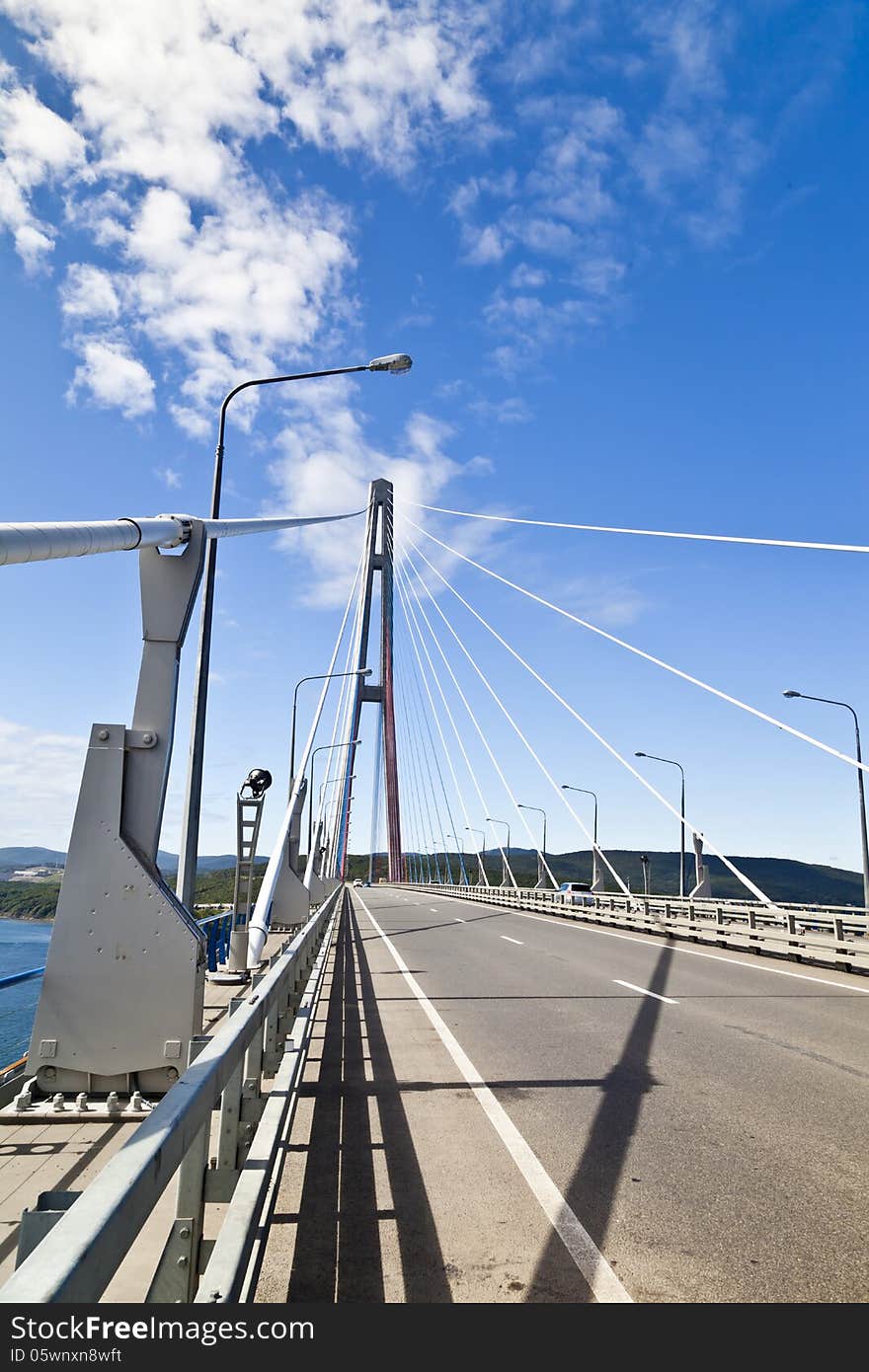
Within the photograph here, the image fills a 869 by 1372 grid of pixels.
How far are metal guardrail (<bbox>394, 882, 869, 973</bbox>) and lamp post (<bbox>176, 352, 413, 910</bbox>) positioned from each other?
1193cm

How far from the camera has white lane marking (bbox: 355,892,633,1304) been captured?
3.96 m

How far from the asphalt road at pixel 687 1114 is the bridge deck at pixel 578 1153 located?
0.07 feet

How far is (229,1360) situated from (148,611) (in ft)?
19.5

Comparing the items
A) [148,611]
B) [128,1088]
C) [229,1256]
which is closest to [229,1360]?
[229,1256]

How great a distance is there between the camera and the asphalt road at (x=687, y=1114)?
4242 millimetres

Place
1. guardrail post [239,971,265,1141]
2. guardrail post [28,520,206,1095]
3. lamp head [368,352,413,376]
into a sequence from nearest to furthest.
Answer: guardrail post [239,971,265,1141] < guardrail post [28,520,206,1095] < lamp head [368,352,413,376]

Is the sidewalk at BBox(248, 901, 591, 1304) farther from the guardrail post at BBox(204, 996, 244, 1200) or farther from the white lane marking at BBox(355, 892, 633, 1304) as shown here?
the guardrail post at BBox(204, 996, 244, 1200)

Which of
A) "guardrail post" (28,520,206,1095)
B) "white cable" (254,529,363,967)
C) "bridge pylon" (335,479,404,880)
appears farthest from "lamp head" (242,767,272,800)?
"bridge pylon" (335,479,404,880)

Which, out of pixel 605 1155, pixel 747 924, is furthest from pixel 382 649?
pixel 605 1155

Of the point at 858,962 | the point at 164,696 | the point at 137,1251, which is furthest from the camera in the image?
the point at 858,962

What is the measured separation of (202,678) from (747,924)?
20342 mm

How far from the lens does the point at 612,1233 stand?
4551 mm

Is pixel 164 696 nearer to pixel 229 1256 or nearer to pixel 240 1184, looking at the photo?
pixel 240 1184

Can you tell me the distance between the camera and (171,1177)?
247 cm
